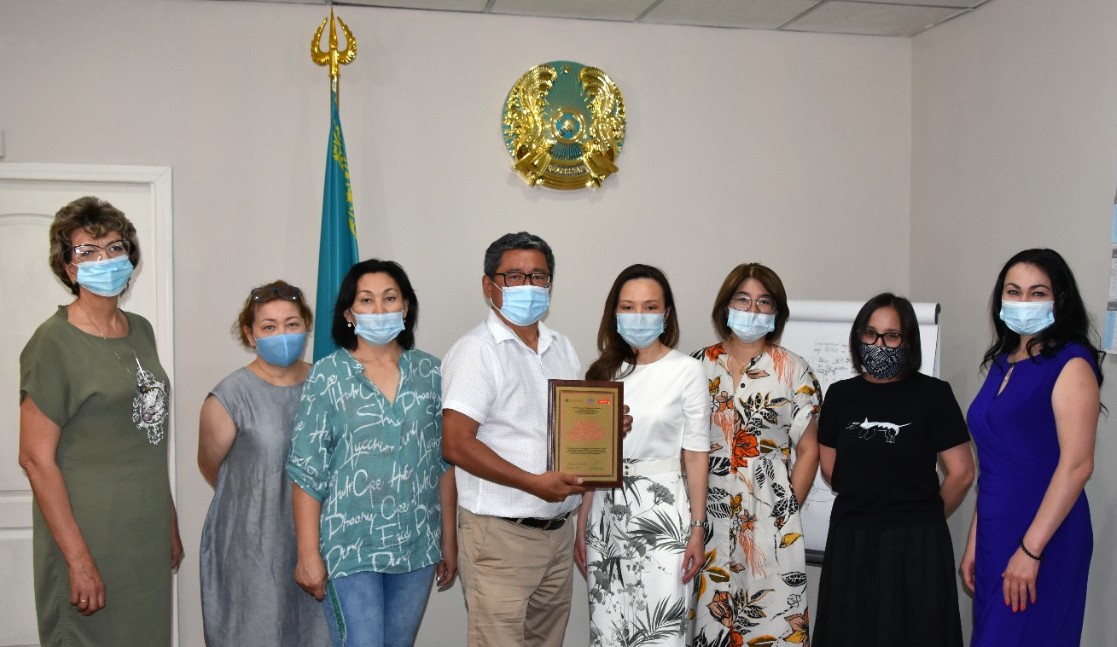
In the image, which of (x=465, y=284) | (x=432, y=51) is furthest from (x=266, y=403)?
(x=432, y=51)

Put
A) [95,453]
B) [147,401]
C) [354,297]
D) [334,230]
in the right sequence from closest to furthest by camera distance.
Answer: [95,453]
[147,401]
[354,297]
[334,230]

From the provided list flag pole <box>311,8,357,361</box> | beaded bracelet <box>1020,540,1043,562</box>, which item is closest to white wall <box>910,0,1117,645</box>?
beaded bracelet <box>1020,540,1043,562</box>

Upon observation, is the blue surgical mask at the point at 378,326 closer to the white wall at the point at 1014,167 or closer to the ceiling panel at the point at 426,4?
the ceiling panel at the point at 426,4

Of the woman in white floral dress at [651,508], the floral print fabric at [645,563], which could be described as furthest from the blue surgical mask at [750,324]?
the floral print fabric at [645,563]

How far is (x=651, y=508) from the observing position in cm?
294

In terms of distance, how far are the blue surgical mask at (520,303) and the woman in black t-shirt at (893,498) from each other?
1000mm

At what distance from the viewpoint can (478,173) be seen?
4.33 m

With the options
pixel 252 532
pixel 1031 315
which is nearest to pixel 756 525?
pixel 1031 315

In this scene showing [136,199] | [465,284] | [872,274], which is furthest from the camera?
[872,274]

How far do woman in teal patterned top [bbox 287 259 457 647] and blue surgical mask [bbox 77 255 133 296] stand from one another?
60cm

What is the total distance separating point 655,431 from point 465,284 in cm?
164

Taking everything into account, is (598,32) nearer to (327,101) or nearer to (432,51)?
(432,51)

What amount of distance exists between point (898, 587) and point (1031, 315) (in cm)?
89

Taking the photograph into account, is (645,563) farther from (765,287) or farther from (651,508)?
(765,287)
